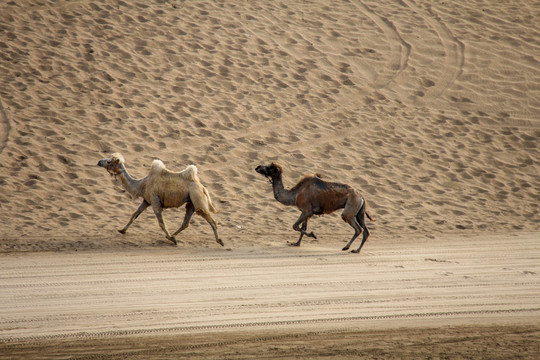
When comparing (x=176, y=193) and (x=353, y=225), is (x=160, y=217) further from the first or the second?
(x=353, y=225)

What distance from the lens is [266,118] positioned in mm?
18375

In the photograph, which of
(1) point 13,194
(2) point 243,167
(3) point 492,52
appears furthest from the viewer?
(3) point 492,52

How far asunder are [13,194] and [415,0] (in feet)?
50.6

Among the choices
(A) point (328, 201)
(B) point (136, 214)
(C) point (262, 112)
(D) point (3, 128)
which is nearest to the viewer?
(A) point (328, 201)

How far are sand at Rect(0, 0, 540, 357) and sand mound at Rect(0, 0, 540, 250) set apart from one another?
50mm

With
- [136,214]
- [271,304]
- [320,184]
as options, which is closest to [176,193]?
[136,214]

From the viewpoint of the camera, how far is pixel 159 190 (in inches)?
502

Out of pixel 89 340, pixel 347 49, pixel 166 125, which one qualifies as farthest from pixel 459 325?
pixel 347 49

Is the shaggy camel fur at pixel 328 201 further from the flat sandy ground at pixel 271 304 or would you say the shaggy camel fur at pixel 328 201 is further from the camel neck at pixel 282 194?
the flat sandy ground at pixel 271 304

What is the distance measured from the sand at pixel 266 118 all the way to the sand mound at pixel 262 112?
5 cm

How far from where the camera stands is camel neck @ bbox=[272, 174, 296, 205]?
13.3m

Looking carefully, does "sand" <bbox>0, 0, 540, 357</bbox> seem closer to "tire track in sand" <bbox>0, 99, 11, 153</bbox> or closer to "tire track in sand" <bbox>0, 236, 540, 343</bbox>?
"tire track in sand" <bbox>0, 99, 11, 153</bbox>

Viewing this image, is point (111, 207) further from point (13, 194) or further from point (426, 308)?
point (426, 308)

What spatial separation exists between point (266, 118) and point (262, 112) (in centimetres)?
28
